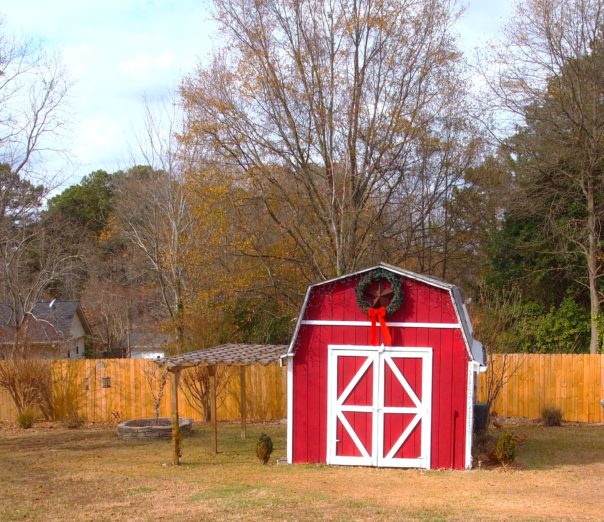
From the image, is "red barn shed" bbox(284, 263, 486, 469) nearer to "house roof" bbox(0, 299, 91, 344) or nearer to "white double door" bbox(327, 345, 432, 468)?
"white double door" bbox(327, 345, 432, 468)

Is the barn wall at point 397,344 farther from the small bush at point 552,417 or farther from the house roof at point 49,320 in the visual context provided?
the house roof at point 49,320

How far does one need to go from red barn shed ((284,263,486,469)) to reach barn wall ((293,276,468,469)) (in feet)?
0.06

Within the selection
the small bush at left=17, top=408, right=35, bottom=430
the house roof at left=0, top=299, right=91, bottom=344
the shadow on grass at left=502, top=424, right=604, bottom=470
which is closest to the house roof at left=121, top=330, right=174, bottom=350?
the house roof at left=0, top=299, right=91, bottom=344

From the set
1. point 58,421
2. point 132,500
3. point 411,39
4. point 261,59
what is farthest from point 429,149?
point 132,500

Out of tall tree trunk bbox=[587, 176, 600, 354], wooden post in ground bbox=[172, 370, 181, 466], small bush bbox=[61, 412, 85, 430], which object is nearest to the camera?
wooden post in ground bbox=[172, 370, 181, 466]

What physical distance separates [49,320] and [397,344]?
71.7 ft

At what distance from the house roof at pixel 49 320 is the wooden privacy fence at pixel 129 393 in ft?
18.7

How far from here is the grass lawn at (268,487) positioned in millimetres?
9492

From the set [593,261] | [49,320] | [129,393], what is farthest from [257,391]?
[49,320]

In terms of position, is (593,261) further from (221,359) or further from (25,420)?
(25,420)

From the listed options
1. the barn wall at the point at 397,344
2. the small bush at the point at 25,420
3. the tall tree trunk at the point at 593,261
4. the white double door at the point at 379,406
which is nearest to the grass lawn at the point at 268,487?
the white double door at the point at 379,406

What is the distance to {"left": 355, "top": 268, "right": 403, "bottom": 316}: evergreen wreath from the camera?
13.1 metres

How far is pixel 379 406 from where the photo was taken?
13180 mm

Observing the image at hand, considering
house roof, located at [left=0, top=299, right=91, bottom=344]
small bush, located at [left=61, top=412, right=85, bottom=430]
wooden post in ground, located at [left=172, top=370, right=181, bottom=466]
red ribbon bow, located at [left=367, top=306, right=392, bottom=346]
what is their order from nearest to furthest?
1. red ribbon bow, located at [left=367, top=306, right=392, bottom=346]
2. wooden post in ground, located at [left=172, top=370, right=181, bottom=466]
3. small bush, located at [left=61, top=412, right=85, bottom=430]
4. house roof, located at [left=0, top=299, right=91, bottom=344]
